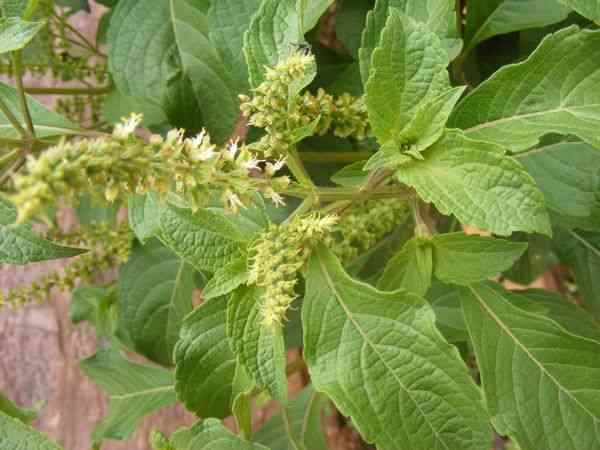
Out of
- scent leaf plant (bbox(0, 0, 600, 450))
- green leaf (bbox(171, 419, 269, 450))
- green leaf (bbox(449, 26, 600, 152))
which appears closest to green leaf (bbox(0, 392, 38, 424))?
scent leaf plant (bbox(0, 0, 600, 450))

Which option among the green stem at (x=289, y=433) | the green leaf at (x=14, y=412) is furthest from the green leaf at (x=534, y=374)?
the green leaf at (x=14, y=412)

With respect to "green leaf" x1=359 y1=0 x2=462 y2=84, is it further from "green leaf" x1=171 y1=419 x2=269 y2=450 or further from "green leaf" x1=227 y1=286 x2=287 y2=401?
"green leaf" x1=171 y1=419 x2=269 y2=450

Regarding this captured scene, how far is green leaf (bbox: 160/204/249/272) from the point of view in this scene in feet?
3.78

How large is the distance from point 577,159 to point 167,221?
2.66ft

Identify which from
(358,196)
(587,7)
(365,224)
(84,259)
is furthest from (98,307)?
(587,7)

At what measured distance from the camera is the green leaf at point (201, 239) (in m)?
1.15

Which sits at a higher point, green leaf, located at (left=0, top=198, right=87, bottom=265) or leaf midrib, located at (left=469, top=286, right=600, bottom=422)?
green leaf, located at (left=0, top=198, right=87, bottom=265)

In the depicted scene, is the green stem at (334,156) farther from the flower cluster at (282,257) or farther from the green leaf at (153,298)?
the flower cluster at (282,257)

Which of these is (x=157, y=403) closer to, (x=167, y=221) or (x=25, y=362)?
(x=167, y=221)

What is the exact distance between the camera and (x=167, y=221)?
117 centimetres

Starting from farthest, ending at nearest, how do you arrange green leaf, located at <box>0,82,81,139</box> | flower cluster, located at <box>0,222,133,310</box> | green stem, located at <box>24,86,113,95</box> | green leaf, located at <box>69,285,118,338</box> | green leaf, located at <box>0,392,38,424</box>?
1. green leaf, located at <box>69,285,118,338</box>
2. green stem, located at <box>24,86,113,95</box>
3. flower cluster, located at <box>0,222,133,310</box>
4. green leaf, located at <box>0,392,38,424</box>
5. green leaf, located at <box>0,82,81,139</box>

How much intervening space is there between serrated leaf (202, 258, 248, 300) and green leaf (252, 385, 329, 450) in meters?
0.90

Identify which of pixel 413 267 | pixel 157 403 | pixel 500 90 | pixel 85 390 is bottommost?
pixel 85 390

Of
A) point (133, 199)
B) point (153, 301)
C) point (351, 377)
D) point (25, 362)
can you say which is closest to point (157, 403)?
point (153, 301)
